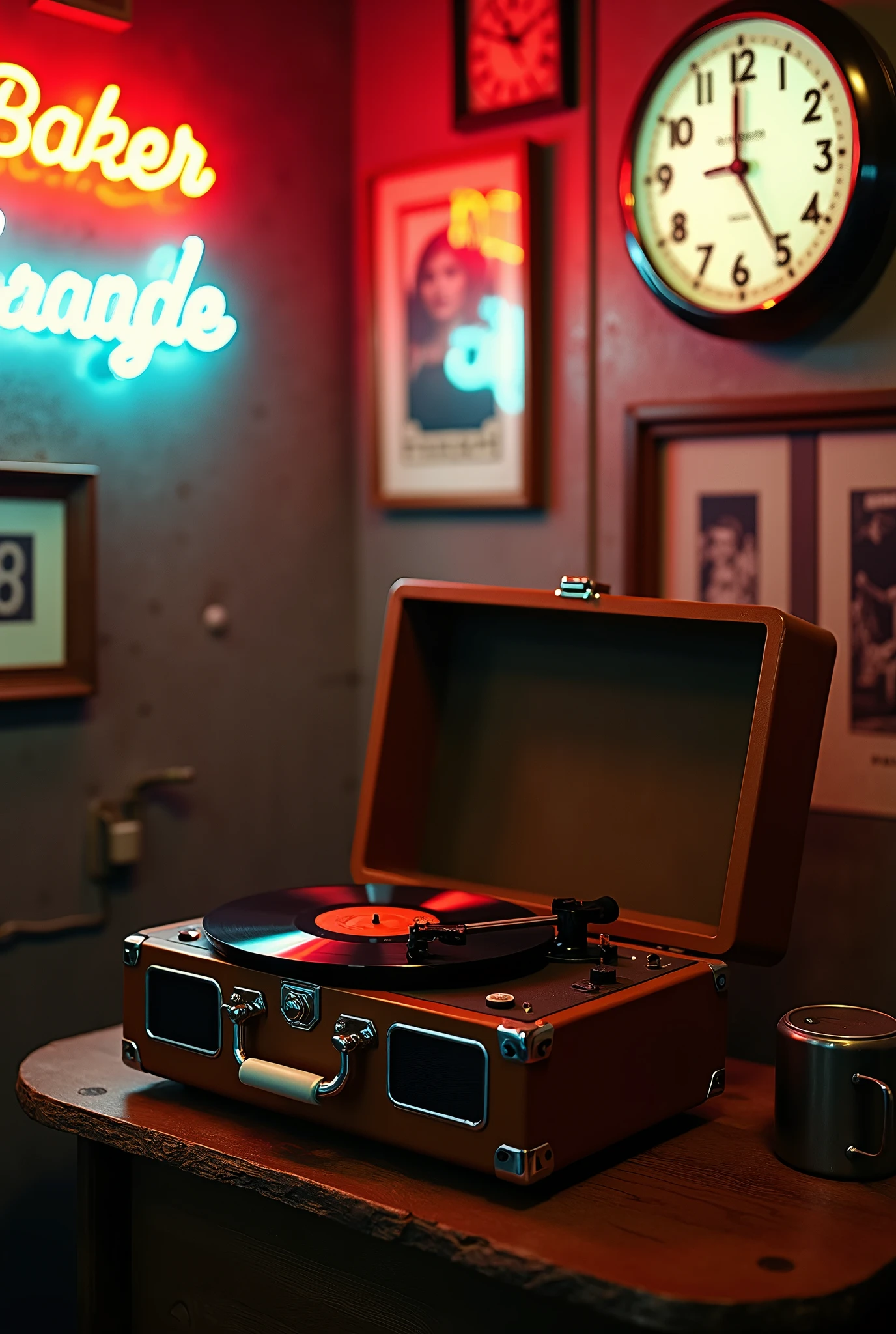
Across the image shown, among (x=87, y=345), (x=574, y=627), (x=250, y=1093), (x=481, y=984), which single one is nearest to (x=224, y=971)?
(x=250, y=1093)

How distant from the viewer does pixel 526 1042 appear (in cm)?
137

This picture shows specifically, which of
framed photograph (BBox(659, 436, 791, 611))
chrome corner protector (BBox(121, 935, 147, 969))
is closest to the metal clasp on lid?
framed photograph (BBox(659, 436, 791, 611))

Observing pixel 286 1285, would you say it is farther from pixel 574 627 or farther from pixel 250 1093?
pixel 574 627

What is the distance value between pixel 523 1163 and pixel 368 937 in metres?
0.35

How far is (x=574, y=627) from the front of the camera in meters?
2.04

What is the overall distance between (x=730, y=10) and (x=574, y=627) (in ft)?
3.13

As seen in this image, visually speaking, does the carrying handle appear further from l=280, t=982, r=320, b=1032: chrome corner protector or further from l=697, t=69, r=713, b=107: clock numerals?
l=697, t=69, r=713, b=107: clock numerals

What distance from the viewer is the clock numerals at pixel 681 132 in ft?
7.04

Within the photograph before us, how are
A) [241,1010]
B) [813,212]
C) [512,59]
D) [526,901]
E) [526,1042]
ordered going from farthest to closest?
1. [512,59]
2. [813,212]
3. [526,901]
4. [241,1010]
5. [526,1042]

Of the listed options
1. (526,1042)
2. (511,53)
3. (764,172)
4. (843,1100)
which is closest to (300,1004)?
(526,1042)

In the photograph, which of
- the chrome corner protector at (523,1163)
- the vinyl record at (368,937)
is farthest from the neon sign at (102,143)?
the chrome corner protector at (523,1163)

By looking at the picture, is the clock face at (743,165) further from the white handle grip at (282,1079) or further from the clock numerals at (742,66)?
the white handle grip at (282,1079)

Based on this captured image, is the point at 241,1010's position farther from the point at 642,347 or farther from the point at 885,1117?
the point at 642,347

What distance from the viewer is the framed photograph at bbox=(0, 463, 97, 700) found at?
7.32 feet
